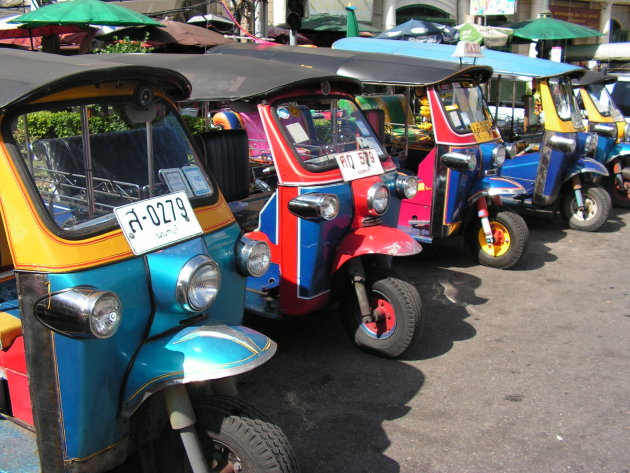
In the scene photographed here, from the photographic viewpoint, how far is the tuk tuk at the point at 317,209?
4.39 metres

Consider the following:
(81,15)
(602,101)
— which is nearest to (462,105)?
(602,101)

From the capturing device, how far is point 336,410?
13.0ft

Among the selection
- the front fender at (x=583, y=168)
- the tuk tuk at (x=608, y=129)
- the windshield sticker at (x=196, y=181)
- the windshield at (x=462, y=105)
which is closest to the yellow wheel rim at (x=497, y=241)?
the windshield at (x=462, y=105)

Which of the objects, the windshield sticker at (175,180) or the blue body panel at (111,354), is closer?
the blue body panel at (111,354)

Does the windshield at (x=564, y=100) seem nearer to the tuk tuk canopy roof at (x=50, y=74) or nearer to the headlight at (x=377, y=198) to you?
the headlight at (x=377, y=198)

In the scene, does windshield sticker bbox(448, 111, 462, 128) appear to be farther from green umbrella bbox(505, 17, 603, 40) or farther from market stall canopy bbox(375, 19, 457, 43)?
green umbrella bbox(505, 17, 603, 40)

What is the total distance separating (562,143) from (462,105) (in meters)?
1.60

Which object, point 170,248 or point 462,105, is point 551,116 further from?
point 170,248

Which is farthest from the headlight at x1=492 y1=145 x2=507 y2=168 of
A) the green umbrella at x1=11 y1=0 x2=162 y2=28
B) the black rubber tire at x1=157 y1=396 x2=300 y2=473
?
the green umbrella at x1=11 y1=0 x2=162 y2=28

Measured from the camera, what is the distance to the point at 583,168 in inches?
311

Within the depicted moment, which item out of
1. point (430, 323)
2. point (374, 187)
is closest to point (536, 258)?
point (430, 323)

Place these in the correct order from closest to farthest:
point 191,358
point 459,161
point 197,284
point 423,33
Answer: point 191,358, point 197,284, point 459,161, point 423,33

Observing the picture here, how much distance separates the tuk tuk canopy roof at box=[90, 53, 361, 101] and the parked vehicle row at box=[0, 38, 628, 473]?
0.06ft

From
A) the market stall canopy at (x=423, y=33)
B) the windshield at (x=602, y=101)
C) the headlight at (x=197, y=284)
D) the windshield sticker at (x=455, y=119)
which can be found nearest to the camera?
the headlight at (x=197, y=284)
